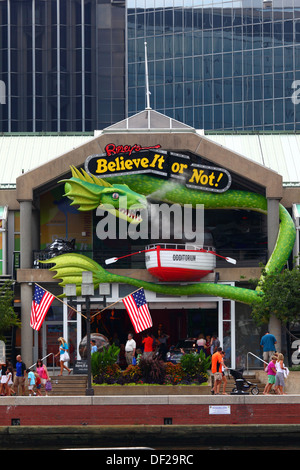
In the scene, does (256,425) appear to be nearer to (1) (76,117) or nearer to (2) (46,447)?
(2) (46,447)

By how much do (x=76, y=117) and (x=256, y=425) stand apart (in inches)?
3341

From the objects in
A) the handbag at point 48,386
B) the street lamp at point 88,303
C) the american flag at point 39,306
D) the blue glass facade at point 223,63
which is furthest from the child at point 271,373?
the blue glass facade at point 223,63

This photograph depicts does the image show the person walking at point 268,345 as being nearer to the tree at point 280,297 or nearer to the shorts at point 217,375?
the tree at point 280,297

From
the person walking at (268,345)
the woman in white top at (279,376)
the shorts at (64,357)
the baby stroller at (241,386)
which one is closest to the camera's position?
the baby stroller at (241,386)

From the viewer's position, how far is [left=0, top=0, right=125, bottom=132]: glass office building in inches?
4744

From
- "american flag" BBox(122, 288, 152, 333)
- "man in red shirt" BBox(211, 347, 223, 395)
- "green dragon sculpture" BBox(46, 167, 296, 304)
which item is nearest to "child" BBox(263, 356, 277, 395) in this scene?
"man in red shirt" BBox(211, 347, 223, 395)

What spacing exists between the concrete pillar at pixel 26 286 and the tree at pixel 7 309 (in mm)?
459

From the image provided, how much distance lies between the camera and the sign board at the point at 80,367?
45891 millimetres

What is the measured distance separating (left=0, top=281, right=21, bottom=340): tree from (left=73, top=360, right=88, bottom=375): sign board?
3526 mm

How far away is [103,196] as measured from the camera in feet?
161

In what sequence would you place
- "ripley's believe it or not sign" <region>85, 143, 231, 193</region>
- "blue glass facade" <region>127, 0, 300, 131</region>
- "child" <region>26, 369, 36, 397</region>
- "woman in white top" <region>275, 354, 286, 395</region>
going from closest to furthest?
"woman in white top" <region>275, 354, 286, 395</region> < "child" <region>26, 369, 36, 397</region> < "ripley's believe it or not sign" <region>85, 143, 231, 193</region> < "blue glass facade" <region>127, 0, 300, 131</region>

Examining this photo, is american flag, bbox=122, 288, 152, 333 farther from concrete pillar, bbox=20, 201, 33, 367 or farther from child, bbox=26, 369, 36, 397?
child, bbox=26, 369, 36, 397

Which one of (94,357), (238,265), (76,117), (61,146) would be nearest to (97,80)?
(76,117)

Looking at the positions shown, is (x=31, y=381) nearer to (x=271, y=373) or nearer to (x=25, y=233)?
(x=271, y=373)
